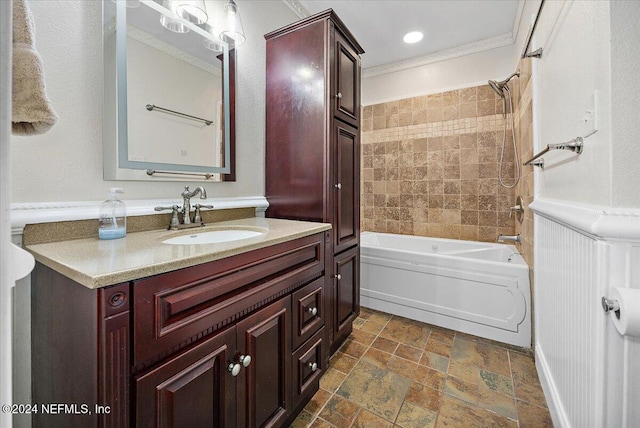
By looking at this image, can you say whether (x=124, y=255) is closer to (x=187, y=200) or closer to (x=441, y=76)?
(x=187, y=200)

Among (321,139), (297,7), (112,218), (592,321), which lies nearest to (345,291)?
(321,139)

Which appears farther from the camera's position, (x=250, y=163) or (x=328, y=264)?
(x=250, y=163)

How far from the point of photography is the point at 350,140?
5.98ft

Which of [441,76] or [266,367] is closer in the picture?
[266,367]

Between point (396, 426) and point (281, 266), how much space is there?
36.5 inches

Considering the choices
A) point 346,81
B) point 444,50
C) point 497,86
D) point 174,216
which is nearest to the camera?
point 174,216

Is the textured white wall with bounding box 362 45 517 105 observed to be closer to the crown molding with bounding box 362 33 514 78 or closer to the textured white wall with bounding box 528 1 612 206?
the crown molding with bounding box 362 33 514 78

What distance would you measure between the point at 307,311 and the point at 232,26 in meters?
1.56

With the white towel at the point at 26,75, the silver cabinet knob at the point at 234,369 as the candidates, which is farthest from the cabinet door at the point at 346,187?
the white towel at the point at 26,75

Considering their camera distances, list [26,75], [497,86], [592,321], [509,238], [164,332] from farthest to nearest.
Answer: [497,86], [509,238], [592,321], [164,332], [26,75]

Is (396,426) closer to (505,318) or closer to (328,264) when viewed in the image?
(328,264)

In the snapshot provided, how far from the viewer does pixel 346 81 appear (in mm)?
1778

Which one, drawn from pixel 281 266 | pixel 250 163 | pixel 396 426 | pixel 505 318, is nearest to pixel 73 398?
pixel 281 266

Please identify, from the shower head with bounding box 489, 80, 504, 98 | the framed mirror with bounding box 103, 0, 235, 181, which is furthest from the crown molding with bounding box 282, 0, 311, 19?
the shower head with bounding box 489, 80, 504, 98
